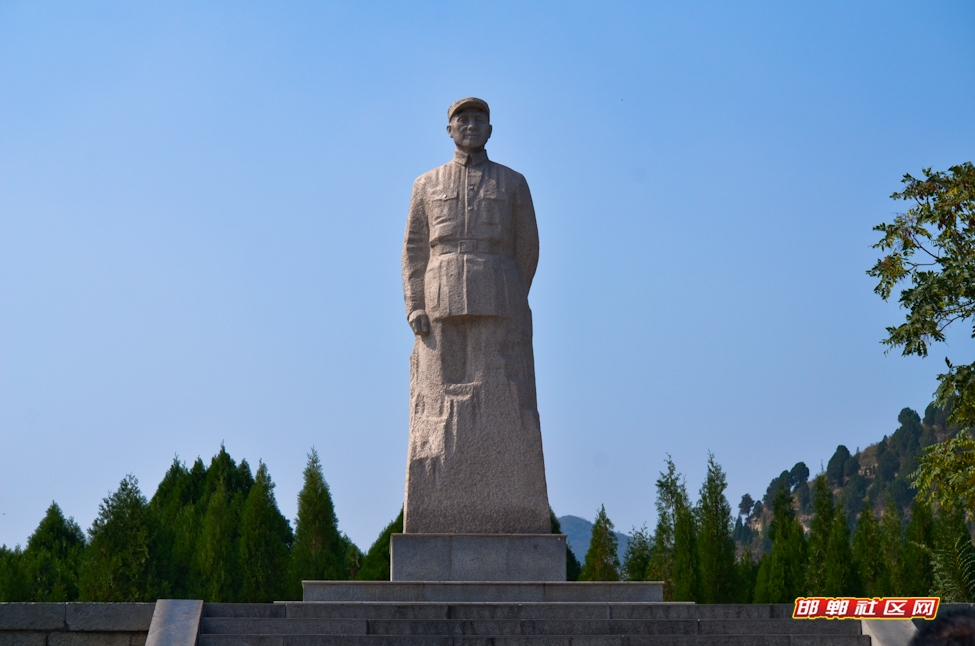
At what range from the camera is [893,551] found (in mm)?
19828

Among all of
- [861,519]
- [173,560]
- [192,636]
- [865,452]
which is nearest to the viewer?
[192,636]

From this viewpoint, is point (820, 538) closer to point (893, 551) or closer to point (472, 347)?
point (893, 551)

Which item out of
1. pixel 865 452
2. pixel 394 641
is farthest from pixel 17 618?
pixel 865 452

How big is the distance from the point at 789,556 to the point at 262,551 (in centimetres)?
813

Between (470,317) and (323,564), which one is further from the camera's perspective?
(323,564)

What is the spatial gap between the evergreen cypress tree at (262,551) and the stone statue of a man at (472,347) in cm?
933

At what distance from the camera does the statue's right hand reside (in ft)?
32.9

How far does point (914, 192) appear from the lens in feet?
39.3

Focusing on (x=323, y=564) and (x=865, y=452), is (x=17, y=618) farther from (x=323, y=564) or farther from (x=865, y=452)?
(x=865, y=452)

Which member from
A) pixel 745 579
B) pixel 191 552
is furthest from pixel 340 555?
pixel 745 579

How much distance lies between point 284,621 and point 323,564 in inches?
453

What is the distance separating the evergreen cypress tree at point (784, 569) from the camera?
A: 62.0 ft

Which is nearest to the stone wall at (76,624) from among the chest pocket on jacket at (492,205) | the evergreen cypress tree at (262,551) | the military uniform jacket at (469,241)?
the military uniform jacket at (469,241)

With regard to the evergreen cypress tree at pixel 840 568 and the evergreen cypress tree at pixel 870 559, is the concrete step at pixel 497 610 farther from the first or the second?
the evergreen cypress tree at pixel 870 559
